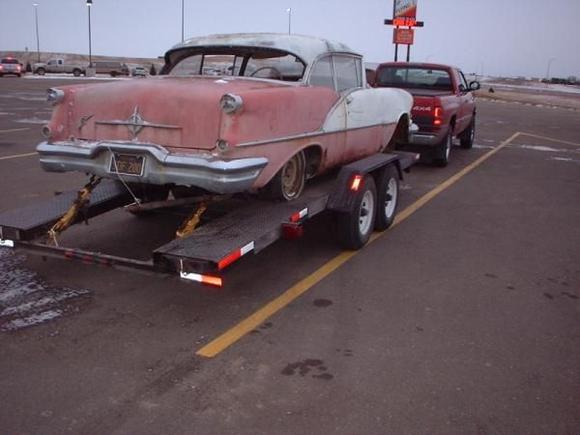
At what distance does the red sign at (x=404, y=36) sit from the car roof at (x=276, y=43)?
1022 inches

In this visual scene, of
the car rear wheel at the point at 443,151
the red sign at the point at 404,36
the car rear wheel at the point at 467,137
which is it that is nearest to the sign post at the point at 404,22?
the red sign at the point at 404,36

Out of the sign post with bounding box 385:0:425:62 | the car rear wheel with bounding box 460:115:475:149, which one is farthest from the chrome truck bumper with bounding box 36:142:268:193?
the sign post with bounding box 385:0:425:62

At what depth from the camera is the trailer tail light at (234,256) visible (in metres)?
3.87

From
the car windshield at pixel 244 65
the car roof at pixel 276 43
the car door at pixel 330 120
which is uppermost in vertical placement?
the car roof at pixel 276 43

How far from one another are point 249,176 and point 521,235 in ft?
12.8

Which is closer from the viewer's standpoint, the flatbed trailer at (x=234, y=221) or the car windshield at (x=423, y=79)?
the flatbed trailer at (x=234, y=221)

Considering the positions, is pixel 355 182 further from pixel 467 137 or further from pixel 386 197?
pixel 467 137

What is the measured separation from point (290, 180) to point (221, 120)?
1205 mm

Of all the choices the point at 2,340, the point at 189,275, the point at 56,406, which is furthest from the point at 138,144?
the point at 56,406

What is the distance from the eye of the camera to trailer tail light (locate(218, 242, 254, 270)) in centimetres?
387

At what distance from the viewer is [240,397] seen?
331cm

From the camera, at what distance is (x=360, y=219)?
6016 mm

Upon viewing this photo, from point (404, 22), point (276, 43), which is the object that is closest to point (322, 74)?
point (276, 43)

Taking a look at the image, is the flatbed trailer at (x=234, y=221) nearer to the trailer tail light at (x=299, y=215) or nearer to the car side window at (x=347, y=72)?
the trailer tail light at (x=299, y=215)
